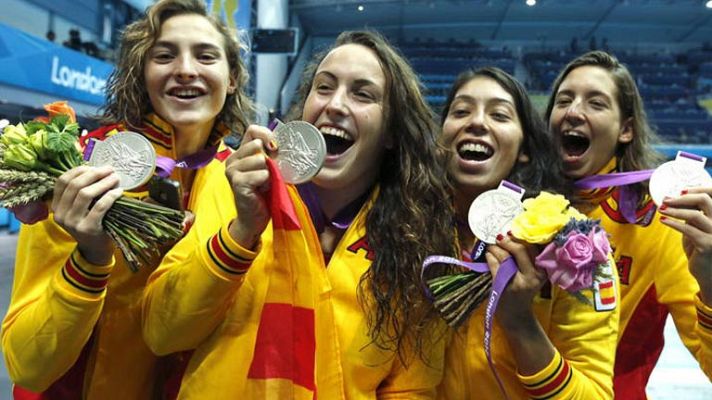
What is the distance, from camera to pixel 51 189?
50.2 inches

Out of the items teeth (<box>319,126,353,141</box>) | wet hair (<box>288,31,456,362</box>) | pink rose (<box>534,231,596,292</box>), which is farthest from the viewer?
teeth (<box>319,126,353,141</box>)

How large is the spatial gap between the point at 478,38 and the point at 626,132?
17.9 m

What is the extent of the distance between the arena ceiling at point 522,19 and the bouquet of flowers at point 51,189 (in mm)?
13918

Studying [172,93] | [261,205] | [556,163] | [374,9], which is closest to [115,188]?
[261,205]

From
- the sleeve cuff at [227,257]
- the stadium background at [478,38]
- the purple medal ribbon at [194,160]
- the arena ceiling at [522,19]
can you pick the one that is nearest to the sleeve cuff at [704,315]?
the sleeve cuff at [227,257]

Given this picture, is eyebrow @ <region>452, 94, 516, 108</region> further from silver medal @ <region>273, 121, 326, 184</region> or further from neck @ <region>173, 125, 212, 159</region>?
neck @ <region>173, 125, 212, 159</region>

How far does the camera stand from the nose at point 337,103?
1.57 m

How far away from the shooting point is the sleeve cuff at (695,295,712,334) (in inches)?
63.0

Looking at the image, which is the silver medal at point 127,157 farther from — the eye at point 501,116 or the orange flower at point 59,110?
the eye at point 501,116

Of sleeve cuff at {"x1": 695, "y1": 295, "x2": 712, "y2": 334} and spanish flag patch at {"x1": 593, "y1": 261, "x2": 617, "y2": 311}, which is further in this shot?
sleeve cuff at {"x1": 695, "y1": 295, "x2": 712, "y2": 334}

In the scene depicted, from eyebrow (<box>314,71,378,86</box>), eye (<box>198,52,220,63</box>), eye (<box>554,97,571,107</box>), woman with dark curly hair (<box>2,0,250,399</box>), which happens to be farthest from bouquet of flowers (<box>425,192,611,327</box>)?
eye (<box>198,52,220,63</box>)

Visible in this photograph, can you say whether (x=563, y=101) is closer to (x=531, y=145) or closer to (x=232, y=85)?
(x=531, y=145)

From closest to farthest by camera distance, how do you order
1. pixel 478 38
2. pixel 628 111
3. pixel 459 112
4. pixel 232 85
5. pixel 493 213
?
pixel 493 213, pixel 459 112, pixel 232 85, pixel 628 111, pixel 478 38

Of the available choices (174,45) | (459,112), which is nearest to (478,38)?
(459,112)
